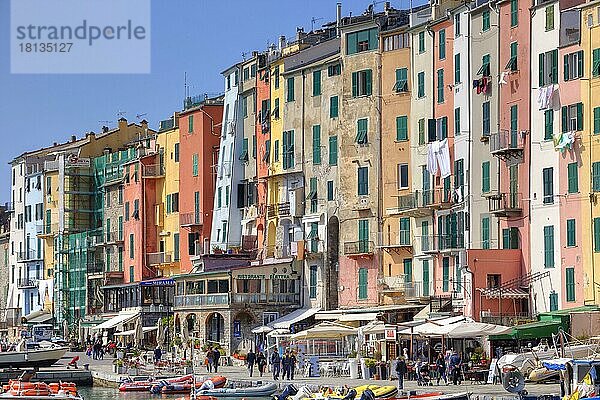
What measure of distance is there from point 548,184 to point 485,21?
9.48 meters

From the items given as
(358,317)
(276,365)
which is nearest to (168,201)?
(358,317)

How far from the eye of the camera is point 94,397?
69062mm

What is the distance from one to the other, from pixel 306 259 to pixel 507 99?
21715mm

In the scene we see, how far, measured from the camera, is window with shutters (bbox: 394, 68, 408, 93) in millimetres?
80000

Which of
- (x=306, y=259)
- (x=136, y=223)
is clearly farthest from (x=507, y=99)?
(x=136, y=223)

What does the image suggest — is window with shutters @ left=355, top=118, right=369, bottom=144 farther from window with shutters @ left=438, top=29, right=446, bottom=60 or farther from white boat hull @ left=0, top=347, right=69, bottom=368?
white boat hull @ left=0, top=347, right=69, bottom=368

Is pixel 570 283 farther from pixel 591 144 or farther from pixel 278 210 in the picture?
pixel 278 210

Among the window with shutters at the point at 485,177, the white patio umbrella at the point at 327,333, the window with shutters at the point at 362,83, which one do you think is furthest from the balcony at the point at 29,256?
the window with shutters at the point at 485,177

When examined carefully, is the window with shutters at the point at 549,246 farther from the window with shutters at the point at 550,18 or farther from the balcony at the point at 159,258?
the balcony at the point at 159,258

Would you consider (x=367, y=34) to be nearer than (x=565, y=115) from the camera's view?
No

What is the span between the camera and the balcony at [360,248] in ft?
269

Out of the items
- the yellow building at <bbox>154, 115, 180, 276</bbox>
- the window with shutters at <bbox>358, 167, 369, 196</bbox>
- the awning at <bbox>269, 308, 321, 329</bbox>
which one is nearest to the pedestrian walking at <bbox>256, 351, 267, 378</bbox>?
the awning at <bbox>269, 308, 321, 329</bbox>

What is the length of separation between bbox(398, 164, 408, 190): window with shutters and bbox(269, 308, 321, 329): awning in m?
9.51

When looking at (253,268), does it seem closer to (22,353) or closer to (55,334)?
(22,353)
